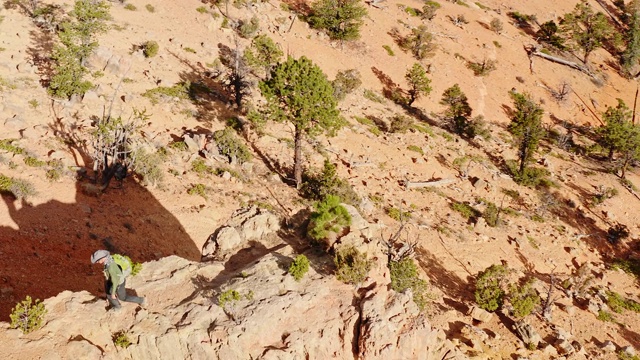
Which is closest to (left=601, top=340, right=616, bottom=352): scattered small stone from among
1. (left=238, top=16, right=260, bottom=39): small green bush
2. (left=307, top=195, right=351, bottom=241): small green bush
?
(left=307, top=195, right=351, bottom=241): small green bush

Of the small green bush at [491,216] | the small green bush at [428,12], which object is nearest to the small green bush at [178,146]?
the small green bush at [491,216]

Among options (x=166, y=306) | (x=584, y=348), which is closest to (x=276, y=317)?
(x=166, y=306)

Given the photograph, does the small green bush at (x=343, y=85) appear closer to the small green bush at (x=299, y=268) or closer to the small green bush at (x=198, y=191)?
the small green bush at (x=198, y=191)

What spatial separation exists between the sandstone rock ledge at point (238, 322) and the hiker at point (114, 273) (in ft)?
1.21

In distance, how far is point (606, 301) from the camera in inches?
1020

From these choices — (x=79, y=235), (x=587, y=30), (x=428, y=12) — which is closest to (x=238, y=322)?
(x=79, y=235)

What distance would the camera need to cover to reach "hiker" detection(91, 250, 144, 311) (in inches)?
448

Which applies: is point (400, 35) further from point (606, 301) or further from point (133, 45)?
point (606, 301)

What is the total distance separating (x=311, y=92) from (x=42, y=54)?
2323 cm

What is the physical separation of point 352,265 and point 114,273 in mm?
7552

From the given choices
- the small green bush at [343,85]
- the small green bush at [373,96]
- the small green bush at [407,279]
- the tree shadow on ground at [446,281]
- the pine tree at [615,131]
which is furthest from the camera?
the small green bush at [373,96]

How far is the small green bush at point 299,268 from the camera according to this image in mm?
14625

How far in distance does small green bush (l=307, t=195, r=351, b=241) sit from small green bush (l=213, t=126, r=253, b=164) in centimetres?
1136

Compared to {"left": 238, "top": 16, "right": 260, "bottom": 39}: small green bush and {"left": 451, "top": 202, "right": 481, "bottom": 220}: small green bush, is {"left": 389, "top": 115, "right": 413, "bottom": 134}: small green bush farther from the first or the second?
{"left": 238, "top": 16, "right": 260, "bottom": 39}: small green bush
